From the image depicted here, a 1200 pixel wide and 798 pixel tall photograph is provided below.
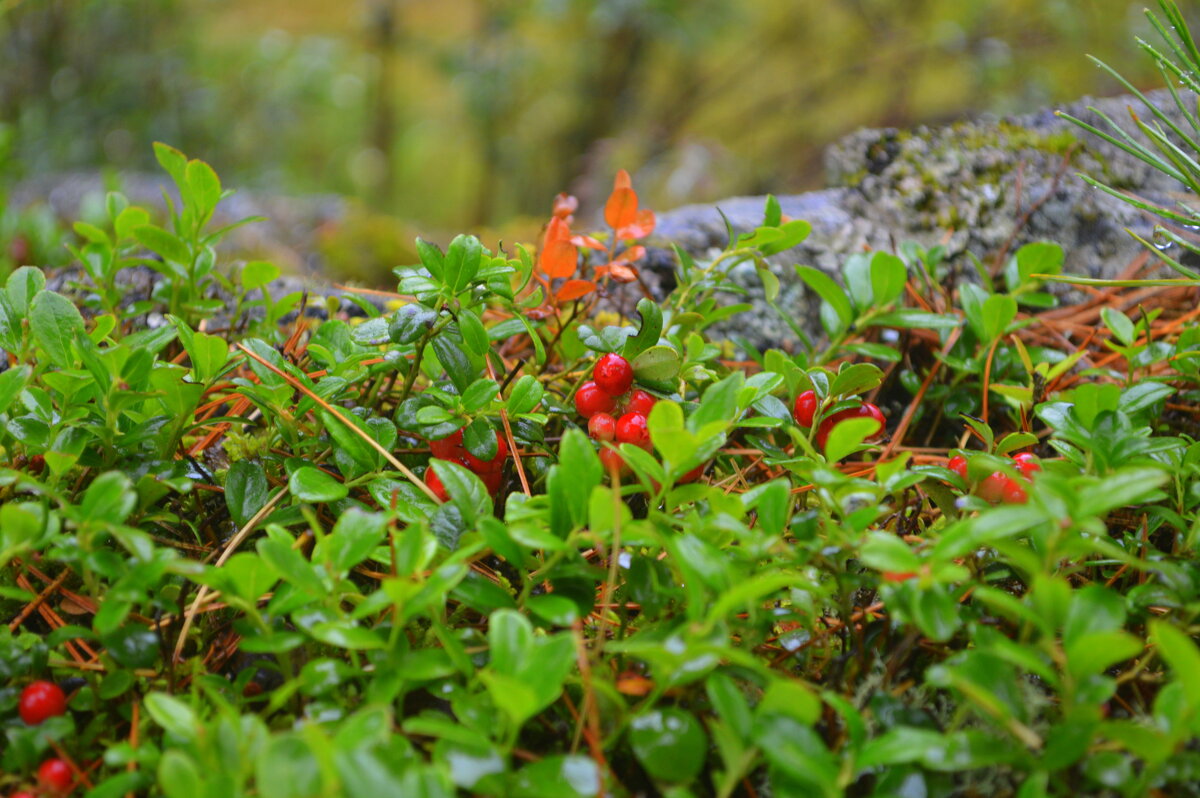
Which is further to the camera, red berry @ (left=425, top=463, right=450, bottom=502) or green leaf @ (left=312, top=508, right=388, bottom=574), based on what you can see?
red berry @ (left=425, top=463, right=450, bottom=502)

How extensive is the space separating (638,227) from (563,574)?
0.59 m

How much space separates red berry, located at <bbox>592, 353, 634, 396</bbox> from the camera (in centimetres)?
88

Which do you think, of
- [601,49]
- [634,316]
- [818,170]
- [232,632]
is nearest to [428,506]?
[232,632]

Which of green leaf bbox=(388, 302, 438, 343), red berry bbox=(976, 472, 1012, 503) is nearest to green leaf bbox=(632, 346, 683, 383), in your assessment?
green leaf bbox=(388, 302, 438, 343)

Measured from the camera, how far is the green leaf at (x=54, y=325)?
2.72 ft

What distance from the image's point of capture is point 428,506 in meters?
0.81

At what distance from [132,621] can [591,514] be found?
1.46 feet

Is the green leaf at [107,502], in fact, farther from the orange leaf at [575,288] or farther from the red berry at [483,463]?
the orange leaf at [575,288]

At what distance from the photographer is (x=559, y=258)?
3.24 ft

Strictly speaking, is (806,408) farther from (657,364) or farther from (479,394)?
(479,394)

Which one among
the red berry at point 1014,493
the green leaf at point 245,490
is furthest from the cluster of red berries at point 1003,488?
the green leaf at point 245,490

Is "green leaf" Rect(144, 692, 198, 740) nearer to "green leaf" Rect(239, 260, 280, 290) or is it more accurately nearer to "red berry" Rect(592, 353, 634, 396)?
"red berry" Rect(592, 353, 634, 396)

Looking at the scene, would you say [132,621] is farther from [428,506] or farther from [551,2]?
[551,2]

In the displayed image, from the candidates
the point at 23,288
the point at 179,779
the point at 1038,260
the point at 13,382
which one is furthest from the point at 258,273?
the point at 1038,260
